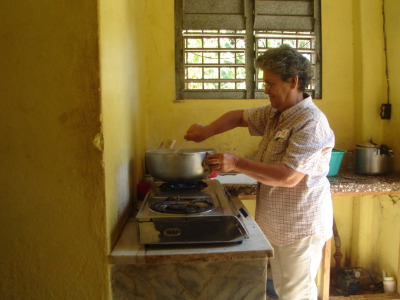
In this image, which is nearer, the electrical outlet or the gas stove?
the gas stove

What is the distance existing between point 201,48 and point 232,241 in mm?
1583

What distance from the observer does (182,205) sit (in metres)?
1.20

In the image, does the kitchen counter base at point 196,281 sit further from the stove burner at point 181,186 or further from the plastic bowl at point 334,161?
the plastic bowl at point 334,161

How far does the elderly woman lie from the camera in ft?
4.25

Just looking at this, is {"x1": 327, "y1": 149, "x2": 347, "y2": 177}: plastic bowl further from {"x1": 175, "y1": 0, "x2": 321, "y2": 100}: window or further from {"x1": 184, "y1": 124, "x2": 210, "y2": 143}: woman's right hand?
{"x1": 184, "y1": 124, "x2": 210, "y2": 143}: woman's right hand

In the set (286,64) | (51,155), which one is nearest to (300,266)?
(286,64)

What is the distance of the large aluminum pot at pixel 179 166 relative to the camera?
4.38 ft

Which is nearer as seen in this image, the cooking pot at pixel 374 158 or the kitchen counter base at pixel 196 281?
the kitchen counter base at pixel 196 281

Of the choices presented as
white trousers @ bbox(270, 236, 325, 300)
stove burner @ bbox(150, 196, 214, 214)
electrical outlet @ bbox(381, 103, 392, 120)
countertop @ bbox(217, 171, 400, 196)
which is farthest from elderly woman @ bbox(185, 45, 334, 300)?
electrical outlet @ bbox(381, 103, 392, 120)

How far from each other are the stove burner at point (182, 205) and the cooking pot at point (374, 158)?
135 cm

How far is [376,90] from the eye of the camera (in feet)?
7.62

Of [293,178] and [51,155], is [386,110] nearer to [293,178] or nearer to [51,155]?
[293,178]

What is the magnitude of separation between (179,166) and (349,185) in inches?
43.3

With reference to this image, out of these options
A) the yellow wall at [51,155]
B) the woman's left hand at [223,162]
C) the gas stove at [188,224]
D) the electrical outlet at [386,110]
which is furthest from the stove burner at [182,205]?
the electrical outlet at [386,110]
